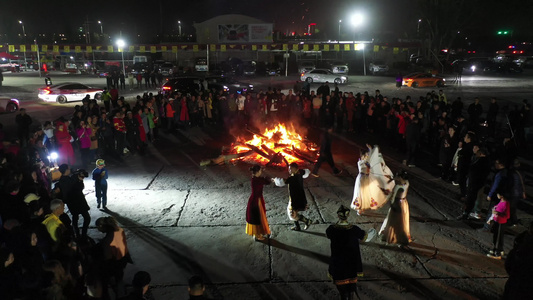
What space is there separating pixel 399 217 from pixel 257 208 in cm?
251

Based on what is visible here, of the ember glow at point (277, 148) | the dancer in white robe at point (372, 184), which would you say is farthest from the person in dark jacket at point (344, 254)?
the ember glow at point (277, 148)

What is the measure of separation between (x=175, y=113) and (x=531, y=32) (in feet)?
201

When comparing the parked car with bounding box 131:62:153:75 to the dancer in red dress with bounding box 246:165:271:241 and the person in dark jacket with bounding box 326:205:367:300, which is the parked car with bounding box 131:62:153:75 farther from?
the person in dark jacket with bounding box 326:205:367:300

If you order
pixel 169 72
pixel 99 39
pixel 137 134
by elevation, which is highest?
pixel 99 39

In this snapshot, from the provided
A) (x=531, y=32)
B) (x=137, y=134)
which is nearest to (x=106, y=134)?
(x=137, y=134)

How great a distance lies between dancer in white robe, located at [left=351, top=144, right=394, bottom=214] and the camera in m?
8.11

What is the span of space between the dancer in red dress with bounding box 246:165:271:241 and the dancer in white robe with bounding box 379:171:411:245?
7.15 ft

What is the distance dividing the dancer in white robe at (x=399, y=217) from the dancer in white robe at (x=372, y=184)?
1.34m

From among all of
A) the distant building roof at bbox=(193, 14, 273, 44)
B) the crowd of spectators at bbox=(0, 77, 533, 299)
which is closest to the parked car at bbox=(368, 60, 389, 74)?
the distant building roof at bbox=(193, 14, 273, 44)

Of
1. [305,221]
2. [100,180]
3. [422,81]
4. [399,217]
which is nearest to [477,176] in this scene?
[399,217]

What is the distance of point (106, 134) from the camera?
12.3 m

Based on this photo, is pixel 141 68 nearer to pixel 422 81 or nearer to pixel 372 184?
pixel 422 81

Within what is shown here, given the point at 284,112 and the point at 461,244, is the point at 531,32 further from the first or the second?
the point at 461,244

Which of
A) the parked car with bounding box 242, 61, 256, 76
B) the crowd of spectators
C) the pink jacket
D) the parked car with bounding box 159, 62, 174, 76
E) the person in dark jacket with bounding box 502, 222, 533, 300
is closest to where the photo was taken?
the person in dark jacket with bounding box 502, 222, 533, 300
